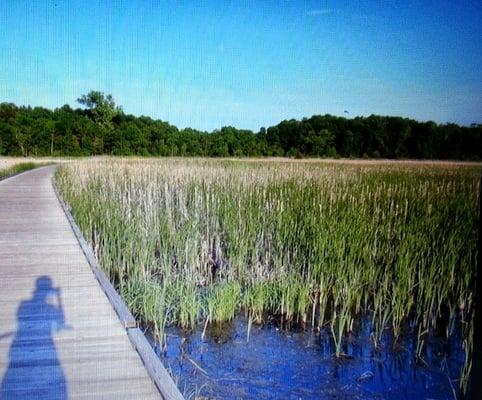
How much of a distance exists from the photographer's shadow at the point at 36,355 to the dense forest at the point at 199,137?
110ft

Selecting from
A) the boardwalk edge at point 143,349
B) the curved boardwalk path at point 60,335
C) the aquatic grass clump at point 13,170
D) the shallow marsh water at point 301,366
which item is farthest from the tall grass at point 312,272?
the aquatic grass clump at point 13,170

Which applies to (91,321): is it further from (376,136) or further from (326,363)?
(376,136)

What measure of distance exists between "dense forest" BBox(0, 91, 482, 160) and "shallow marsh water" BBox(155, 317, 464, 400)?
106 ft

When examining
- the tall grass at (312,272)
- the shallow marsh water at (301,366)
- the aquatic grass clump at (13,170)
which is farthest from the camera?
the aquatic grass clump at (13,170)

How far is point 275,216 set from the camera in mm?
5855

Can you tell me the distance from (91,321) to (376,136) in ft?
126

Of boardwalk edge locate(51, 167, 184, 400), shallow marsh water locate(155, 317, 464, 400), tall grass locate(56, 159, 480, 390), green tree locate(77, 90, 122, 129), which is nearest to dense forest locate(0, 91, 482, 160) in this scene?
green tree locate(77, 90, 122, 129)

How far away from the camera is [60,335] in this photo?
284 cm

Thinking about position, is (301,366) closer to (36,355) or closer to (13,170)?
(36,355)

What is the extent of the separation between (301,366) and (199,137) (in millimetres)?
43786

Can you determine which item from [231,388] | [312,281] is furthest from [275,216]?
[231,388]

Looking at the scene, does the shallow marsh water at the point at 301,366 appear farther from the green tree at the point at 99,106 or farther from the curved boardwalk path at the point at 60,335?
the green tree at the point at 99,106

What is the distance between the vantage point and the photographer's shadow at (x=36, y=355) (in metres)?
2.14

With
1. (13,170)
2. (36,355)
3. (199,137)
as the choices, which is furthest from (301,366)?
(199,137)
